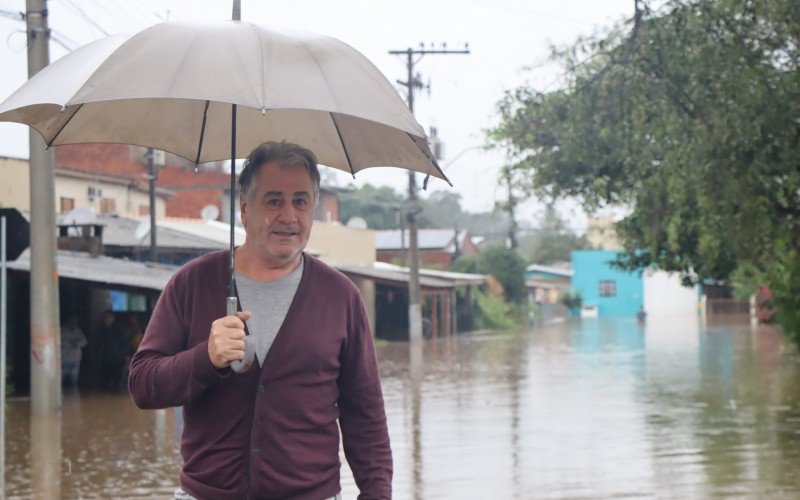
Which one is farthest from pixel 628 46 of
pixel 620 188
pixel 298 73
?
pixel 620 188

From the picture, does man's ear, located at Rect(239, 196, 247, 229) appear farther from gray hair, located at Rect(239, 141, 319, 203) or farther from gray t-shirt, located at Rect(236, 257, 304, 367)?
gray t-shirt, located at Rect(236, 257, 304, 367)

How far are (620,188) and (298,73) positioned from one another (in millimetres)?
22633

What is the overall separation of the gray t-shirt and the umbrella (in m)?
0.10

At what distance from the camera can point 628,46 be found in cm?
1330

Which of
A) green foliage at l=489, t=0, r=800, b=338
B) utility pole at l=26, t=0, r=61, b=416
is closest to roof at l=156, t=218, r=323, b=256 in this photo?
utility pole at l=26, t=0, r=61, b=416

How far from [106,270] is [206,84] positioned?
20.5m

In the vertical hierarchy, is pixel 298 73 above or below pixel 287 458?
above

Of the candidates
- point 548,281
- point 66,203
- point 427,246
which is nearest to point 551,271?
point 548,281

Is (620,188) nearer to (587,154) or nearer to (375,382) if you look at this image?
(587,154)

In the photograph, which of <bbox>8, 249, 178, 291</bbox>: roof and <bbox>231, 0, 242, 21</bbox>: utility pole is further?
<bbox>8, 249, 178, 291</bbox>: roof

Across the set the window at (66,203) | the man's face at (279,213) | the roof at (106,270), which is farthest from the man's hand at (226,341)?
the window at (66,203)

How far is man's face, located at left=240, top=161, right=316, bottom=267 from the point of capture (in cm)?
367

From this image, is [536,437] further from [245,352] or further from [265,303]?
[245,352]

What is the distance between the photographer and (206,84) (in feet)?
12.0
